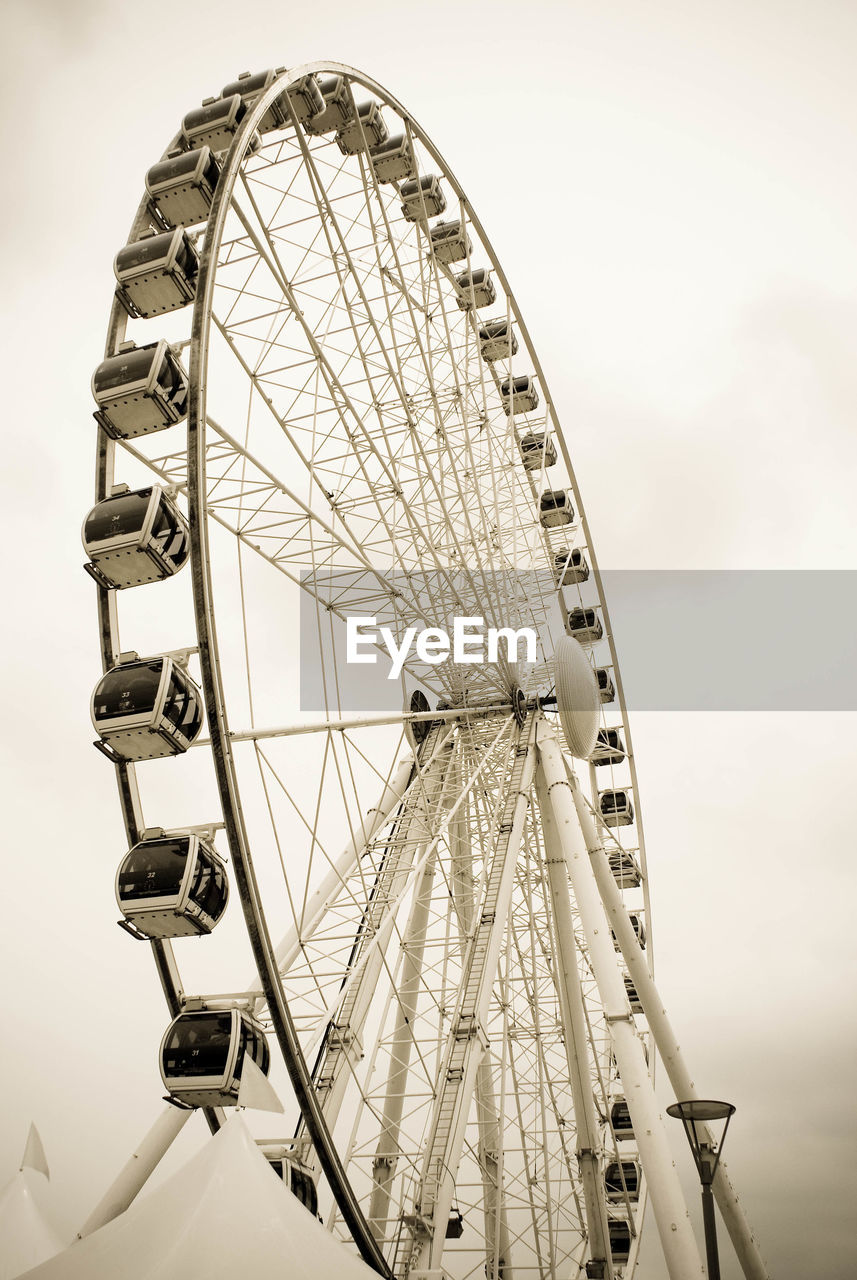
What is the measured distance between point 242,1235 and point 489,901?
21.4 ft

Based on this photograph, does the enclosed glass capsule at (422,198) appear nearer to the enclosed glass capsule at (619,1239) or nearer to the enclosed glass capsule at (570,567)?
the enclosed glass capsule at (570,567)

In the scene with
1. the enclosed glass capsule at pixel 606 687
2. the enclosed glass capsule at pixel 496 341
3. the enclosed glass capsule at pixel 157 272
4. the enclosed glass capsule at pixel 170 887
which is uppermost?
the enclosed glass capsule at pixel 496 341

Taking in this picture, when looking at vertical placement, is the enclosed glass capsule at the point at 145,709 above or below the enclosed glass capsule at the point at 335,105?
below

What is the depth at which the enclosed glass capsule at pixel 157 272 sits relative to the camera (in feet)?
34.8

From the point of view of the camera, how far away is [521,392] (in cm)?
2003

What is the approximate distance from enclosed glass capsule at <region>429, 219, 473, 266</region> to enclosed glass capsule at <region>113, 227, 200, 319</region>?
8154 mm

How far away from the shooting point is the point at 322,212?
1311 centimetres

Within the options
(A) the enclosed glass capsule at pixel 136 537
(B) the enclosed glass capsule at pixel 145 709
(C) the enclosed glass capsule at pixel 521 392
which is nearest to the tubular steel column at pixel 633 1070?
(B) the enclosed glass capsule at pixel 145 709

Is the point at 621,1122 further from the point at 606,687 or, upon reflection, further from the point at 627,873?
the point at 606,687

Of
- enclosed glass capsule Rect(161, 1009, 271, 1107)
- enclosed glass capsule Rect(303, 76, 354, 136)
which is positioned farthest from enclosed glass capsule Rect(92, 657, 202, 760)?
enclosed glass capsule Rect(303, 76, 354, 136)

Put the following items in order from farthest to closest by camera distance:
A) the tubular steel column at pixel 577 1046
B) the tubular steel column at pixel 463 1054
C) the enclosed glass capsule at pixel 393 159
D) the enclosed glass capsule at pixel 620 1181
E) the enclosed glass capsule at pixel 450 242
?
the enclosed glass capsule at pixel 620 1181
the enclosed glass capsule at pixel 450 242
the tubular steel column at pixel 577 1046
the enclosed glass capsule at pixel 393 159
the tubular steel column at pixel 463 1054

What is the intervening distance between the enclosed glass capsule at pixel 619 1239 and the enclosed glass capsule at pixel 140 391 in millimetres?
15794

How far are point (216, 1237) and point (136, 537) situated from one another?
5.82 metres

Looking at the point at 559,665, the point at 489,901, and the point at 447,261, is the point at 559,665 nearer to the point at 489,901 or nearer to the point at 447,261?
the point at 489,901
